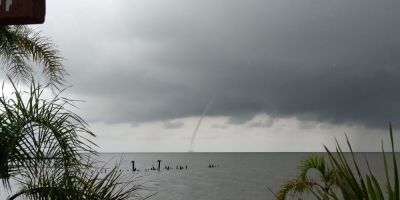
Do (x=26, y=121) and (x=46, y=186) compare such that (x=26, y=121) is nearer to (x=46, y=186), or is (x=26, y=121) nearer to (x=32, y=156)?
(x=32, y=156)

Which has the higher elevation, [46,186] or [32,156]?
[32,156]

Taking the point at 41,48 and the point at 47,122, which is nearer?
the point at 47,122

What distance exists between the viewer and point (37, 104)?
4449mm

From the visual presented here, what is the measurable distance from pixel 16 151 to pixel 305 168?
7469mm

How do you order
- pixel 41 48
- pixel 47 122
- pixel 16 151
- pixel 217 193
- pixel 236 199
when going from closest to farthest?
pixel 16 151
pixel 47 122
pixel 41 48
pixel 236 199
pixel 217 193

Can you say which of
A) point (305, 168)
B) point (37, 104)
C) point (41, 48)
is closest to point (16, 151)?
point (37, 104)

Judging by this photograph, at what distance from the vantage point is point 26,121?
14.3 ft

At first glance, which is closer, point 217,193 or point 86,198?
point 86,198

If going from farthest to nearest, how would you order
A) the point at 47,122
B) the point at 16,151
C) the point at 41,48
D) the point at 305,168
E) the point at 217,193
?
the point at 217,193, the point at 305,168, the point at 41,48, the point at 47,122, the point at 16,151

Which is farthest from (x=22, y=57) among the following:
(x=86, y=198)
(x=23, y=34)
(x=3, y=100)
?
(x=86, y=198)

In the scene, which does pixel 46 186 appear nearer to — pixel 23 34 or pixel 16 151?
pixel 16 151

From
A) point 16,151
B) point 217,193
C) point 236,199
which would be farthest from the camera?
point 217,193

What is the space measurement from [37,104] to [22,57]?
4.35 meters

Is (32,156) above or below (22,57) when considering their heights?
below
